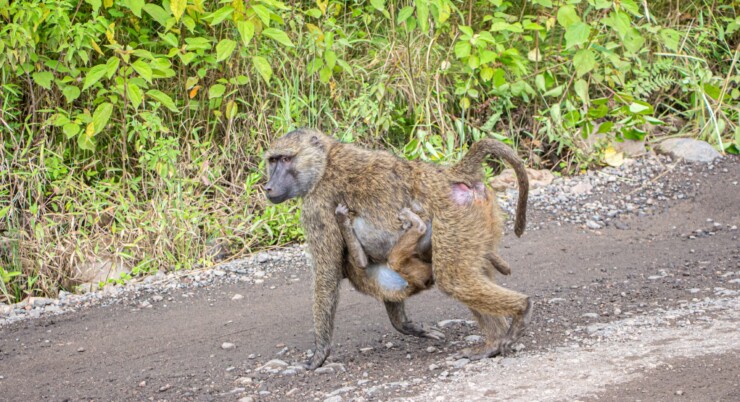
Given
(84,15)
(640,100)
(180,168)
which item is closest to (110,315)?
(180,168)

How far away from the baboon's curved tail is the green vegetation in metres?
2.04

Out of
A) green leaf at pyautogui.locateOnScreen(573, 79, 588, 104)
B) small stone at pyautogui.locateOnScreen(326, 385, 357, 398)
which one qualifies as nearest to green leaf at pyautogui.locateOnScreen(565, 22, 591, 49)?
green leaf at pyautogui.locateOnScreen(573, 79, 588, 104)

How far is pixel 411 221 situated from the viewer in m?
4.16

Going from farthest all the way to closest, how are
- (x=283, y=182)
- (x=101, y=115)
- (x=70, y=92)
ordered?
(x=70, y=92) < (x=101, y=115) < (x=283, y=182)

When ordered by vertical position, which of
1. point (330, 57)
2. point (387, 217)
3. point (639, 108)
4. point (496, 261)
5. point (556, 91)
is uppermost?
point (330, 57)

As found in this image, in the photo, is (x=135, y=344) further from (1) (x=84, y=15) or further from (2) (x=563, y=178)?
(2) (x=563, y=178)

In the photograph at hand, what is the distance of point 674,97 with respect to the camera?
815 centimetres

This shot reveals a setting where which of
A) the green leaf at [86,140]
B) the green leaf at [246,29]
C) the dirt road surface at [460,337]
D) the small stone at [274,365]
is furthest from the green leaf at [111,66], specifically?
the small stone at [274,365]

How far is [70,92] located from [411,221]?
3.23m

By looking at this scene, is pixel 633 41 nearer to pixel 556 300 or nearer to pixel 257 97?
pixel 257 97

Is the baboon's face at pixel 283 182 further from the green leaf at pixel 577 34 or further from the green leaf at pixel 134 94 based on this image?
the green leaf at pixel 577 34

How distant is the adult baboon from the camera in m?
4.01

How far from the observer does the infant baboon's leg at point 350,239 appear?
4.26m

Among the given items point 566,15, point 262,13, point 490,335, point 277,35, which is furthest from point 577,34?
point 490,335
